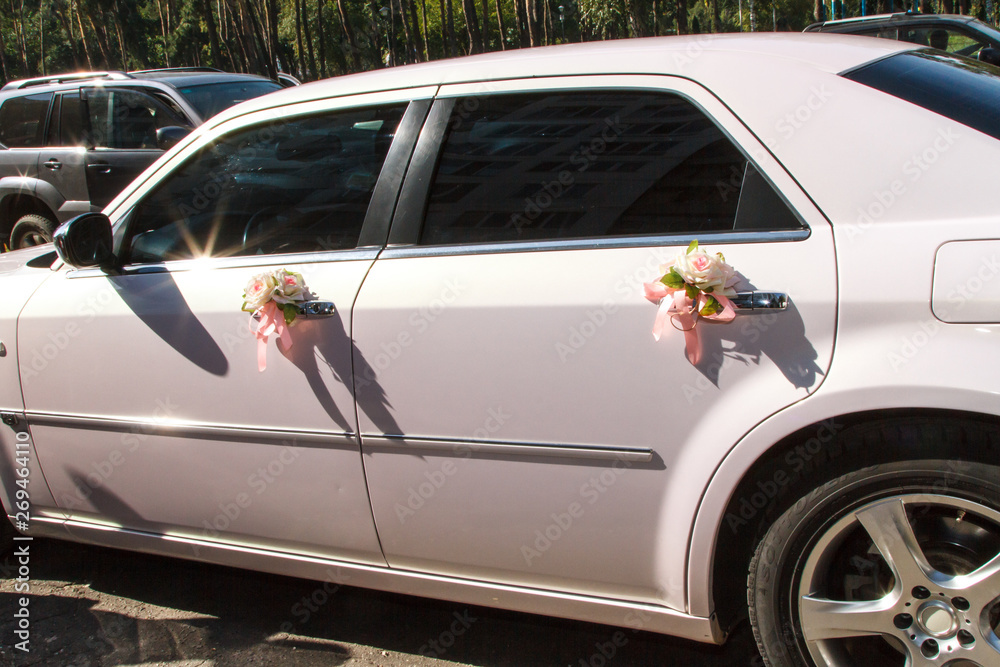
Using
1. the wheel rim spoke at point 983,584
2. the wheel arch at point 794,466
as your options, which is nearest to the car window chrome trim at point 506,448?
the wheel arch at point 794,466

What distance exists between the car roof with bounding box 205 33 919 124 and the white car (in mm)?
12

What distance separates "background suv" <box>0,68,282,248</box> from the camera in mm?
7773

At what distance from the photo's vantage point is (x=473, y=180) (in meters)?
2.45

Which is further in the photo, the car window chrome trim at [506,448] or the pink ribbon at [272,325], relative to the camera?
the pink ribbon at [272,325]

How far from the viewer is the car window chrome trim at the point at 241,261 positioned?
2529mm

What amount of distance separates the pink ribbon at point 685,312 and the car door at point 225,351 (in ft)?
2.80

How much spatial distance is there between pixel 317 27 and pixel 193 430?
57.9m

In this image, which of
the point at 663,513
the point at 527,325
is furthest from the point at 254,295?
the point at 663,513

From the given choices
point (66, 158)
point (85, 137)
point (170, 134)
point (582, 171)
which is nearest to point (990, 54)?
point (170, 134)

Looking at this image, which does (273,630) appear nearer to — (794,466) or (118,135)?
(794,466)

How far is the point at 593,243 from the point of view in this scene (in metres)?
2.24

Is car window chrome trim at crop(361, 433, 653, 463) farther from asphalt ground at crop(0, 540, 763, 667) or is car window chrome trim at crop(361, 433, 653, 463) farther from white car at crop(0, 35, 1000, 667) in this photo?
asphalt ground at crop(0, 540, 763, 667)

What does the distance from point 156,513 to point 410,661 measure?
0.95 metres

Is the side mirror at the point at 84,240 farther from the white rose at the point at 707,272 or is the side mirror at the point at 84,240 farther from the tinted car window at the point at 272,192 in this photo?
the white rose at the point at 707,272
